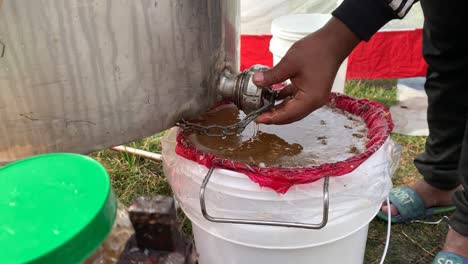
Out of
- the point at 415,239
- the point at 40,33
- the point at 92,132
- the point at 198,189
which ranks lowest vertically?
the point at 415,239

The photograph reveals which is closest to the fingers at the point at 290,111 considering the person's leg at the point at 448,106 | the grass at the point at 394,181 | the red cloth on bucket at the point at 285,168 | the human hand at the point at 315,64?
the human hand at the point at 315,64

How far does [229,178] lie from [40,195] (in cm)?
40

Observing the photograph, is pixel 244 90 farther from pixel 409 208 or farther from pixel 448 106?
pixel 409 208

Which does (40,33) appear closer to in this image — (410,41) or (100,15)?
(100,15)

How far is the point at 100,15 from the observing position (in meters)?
0.62

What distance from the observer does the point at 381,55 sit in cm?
204

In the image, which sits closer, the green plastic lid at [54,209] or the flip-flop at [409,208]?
the green plastic lid at [54,209]

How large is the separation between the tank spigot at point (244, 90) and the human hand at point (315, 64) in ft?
0.15

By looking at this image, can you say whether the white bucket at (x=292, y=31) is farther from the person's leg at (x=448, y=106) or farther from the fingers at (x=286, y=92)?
the fingers at (x=286, y=92)

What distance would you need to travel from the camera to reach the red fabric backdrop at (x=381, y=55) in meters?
2.00

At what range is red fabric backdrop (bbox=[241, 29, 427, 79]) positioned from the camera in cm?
200

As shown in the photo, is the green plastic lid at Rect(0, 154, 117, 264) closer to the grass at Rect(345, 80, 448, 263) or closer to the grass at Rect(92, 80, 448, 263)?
the grass at Rect(92, 80, 448, 263)

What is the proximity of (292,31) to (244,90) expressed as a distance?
2.50 feet

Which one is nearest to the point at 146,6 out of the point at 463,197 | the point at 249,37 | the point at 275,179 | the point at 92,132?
the point at 92,132
